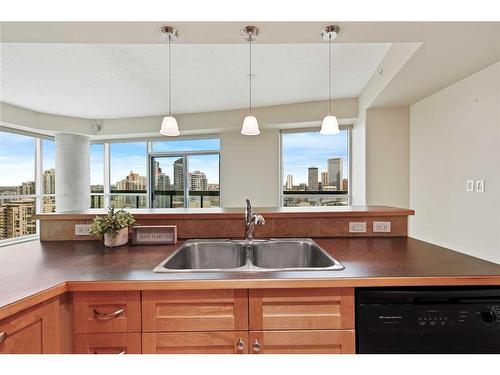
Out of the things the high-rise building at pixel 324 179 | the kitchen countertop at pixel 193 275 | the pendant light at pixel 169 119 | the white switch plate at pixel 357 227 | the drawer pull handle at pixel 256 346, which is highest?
the pendant light at pixel 169 119

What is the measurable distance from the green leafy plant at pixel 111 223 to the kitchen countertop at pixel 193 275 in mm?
210

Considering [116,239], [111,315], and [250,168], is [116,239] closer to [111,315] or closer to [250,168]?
[111,315]

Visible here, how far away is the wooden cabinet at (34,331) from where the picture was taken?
0.79m

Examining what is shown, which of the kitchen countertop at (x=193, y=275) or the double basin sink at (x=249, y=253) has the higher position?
the kitchen countertop at (x=193, y=275)

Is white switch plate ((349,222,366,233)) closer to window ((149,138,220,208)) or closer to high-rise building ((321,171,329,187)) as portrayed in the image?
high-rise building ((321,171,329,187))

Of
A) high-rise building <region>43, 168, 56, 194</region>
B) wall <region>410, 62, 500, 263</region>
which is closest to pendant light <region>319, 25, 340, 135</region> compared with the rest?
wall <region>410, 62, 500, 263</region>

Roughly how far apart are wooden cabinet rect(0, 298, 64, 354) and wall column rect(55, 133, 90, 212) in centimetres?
472

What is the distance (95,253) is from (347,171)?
4.08 m

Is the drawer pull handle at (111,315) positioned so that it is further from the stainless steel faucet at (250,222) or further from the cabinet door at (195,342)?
the stainless steel faucet at (250,222)


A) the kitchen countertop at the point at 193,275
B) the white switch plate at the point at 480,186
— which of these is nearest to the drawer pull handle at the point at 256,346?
the kitchen countertop at the point at 193,275

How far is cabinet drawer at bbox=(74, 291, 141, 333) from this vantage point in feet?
3.17

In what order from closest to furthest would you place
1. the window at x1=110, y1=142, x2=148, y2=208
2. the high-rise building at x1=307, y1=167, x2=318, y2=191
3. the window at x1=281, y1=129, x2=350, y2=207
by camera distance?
the window at x1=281, y1=129, x2=350, y2=207 → the high-rise building at x1=307, y1=167, x2=318, y2=191 → the window at x1=110, y1=142, x2=148, y2=208

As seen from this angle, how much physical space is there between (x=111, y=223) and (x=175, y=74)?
2187 mm

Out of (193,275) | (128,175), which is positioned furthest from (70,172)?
(193,275)
